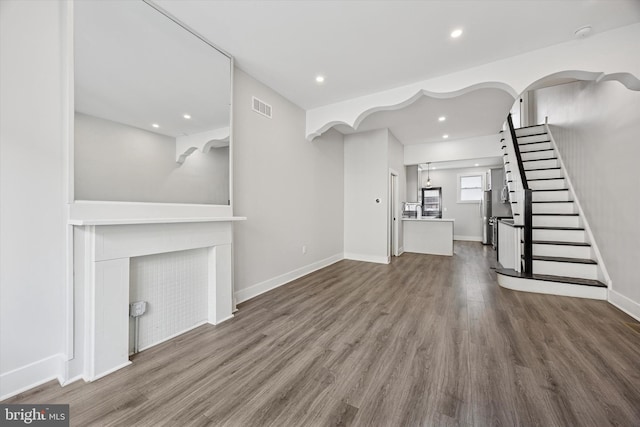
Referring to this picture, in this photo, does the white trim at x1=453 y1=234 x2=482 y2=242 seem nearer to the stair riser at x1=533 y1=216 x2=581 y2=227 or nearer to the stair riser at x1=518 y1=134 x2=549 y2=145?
the stair riser at x1=518 y1=134 x2=549 y2=145

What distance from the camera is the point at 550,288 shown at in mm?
3252

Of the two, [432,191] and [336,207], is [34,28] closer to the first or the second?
[336,207]

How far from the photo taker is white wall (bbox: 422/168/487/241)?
28.7 feet

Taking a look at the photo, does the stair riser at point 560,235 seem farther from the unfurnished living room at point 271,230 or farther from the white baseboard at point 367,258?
the white baseboard at point 367,258

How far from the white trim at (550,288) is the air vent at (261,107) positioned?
4207mm

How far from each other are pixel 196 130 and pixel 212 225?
990 mm

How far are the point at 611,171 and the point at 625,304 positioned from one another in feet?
5.13

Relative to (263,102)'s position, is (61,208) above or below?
below

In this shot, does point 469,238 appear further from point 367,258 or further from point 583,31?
point 583,31

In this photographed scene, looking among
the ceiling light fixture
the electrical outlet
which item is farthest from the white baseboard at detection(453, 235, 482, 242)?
the electrical outlet

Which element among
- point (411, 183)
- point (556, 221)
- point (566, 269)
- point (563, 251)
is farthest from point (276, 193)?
point (411, 183)

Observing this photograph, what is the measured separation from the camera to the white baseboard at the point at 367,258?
5.27m

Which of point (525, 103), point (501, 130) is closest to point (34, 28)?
point (501, 130)

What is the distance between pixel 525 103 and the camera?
673 cm
